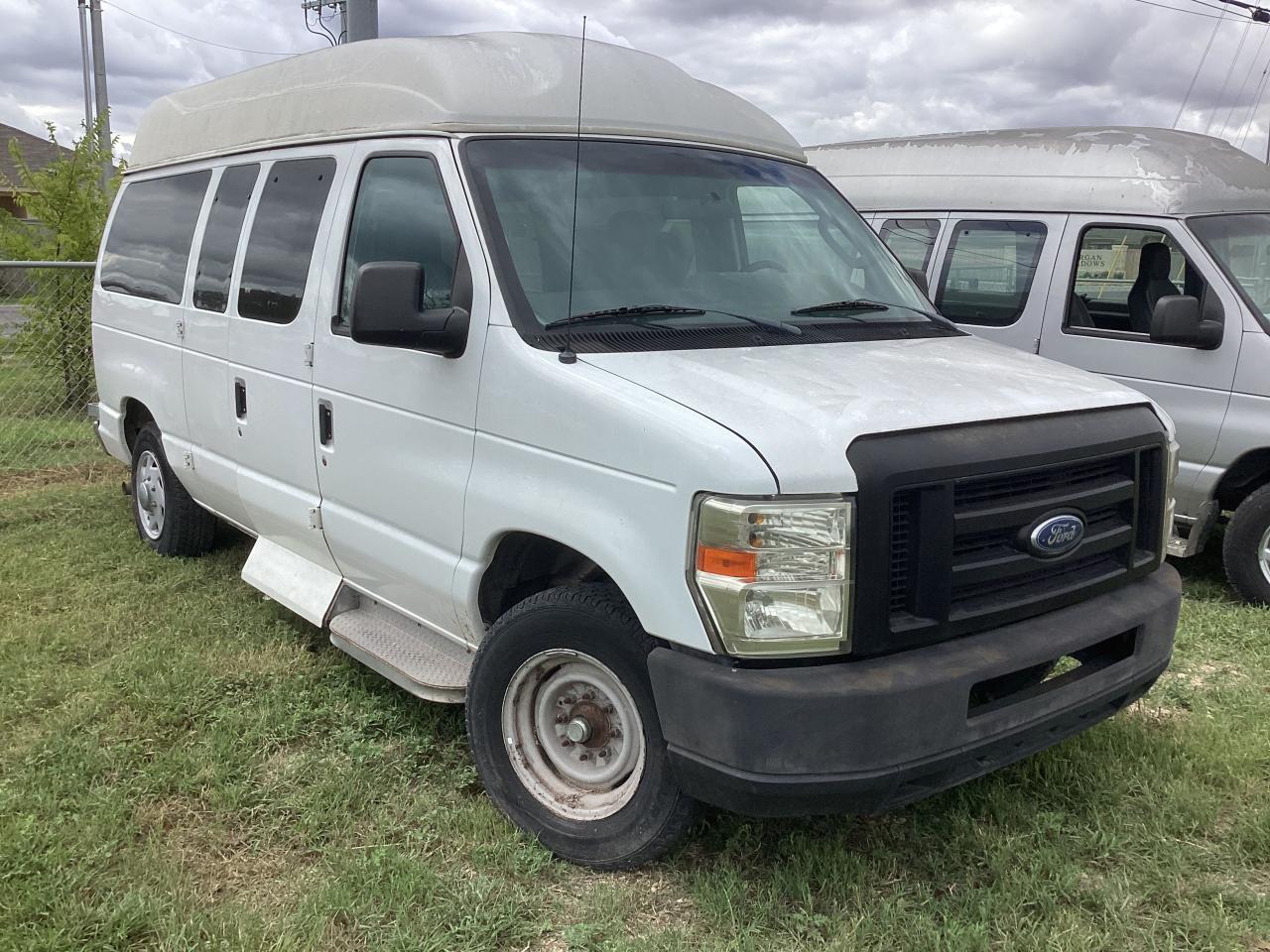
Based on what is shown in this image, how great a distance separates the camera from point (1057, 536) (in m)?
2.97

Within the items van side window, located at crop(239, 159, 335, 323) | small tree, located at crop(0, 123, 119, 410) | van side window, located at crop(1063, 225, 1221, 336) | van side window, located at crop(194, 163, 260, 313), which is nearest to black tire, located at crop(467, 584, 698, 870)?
van side window, located at crop(239, 159, 335, 323)

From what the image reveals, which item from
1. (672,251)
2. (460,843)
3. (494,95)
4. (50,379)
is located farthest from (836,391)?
(50,379)

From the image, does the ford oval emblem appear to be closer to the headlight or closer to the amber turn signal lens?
the headlight

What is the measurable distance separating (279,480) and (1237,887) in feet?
12.4

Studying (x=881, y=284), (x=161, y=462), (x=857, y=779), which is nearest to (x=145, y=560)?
(x=161, y=462)

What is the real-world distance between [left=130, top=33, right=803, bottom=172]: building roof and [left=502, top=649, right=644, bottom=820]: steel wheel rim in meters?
1.84

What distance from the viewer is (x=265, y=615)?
5250 mm

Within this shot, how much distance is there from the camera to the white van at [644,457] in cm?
267

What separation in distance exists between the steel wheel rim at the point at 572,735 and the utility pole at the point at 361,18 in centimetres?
580

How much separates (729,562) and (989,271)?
16.2 feet

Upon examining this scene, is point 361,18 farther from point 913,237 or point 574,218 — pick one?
point 574,218

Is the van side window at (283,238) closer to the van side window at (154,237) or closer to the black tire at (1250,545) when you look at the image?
the van side window at (154,237)

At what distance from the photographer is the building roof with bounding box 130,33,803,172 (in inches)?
144

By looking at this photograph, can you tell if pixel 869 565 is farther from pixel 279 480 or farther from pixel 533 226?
pixel 279 480
